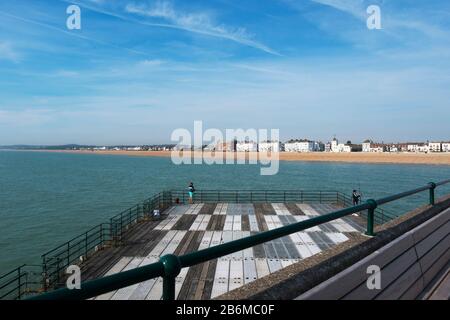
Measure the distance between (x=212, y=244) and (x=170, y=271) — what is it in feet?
38.2

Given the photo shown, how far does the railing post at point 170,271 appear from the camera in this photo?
2.00 meters

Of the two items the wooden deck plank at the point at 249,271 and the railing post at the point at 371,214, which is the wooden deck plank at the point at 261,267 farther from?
the railing post at the point at 371,214

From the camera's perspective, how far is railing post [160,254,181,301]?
2000mm

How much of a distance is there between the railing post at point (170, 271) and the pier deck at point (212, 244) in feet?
23.0

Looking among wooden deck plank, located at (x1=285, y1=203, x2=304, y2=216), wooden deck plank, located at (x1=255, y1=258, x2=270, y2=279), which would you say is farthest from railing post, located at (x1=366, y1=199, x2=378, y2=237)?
wooden deck plank, located at (x1=285, y1=203, x2=304, y2=216)

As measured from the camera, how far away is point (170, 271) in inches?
78.7

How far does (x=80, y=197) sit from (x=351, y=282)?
45328 mm

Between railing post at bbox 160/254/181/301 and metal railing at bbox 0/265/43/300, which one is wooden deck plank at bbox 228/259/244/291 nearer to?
metal railing at bbox 0/265/43/300

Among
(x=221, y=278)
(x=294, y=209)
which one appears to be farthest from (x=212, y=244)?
(x=294, y=209)

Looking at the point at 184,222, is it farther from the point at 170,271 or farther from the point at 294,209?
the point at 170,271

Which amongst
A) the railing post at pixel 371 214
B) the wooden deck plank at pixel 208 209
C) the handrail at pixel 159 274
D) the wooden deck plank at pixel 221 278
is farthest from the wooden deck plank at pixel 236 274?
the wooden deck plank at pixel 208 209

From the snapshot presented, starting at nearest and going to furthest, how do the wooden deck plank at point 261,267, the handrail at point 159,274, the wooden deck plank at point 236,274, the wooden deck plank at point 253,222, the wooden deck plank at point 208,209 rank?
1. the handrail at point 159,274
2. the wooden deck plank at point 236,274
3. the wooden deck plank at point 261,267
4. the wooden deck plank at point 253,222
5. the wooden deck plank at point 208,209

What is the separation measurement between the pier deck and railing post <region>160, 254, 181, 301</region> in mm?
6998

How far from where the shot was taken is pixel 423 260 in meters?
4.27
